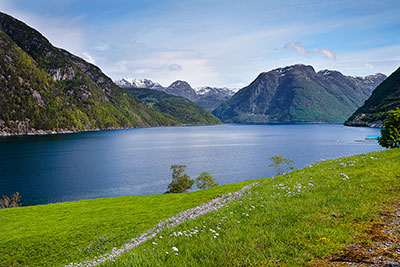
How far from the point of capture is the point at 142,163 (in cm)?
14062

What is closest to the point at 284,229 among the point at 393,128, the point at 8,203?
the point at 8,203

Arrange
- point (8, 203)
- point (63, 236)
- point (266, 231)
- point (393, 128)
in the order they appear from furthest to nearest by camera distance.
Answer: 1. point (393, 128)
2. point (8, 203)
3. point (63, 236)
4. point (266, 231)

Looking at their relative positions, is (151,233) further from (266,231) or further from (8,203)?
(8,203)

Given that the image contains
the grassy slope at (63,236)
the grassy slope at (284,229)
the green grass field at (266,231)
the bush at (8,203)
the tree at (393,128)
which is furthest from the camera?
the tree at (393,128)

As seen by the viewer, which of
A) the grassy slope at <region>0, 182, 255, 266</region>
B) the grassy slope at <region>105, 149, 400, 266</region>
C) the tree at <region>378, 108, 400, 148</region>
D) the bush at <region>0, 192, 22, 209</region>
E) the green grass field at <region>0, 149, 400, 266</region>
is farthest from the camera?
the tree at <region>378, 108, 400, 148</region>

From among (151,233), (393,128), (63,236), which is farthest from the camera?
(393,128)

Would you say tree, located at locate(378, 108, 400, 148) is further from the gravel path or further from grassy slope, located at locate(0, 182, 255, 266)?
grassy slope, located at locate(0, 182, 255, 266)

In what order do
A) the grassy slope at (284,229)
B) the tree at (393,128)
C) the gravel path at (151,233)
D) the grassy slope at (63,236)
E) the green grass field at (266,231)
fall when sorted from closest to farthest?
the grassy slope at (284,229) → the green grass field at (266,231) → the gravel path at (151,233) → the grassy slope at (63,236) → the tree at (393,128)

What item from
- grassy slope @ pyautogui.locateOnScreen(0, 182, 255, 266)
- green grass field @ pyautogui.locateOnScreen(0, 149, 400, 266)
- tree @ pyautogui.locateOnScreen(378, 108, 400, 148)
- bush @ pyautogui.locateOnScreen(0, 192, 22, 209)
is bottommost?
bush @ pyautogui.locateOnScreen(0, 192, 22, 209)

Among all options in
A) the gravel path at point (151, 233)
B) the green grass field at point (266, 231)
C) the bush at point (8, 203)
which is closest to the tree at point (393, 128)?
the green grass field at point (266, 231)

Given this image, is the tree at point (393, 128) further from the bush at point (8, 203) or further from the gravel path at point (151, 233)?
the bush at point (8, 203)

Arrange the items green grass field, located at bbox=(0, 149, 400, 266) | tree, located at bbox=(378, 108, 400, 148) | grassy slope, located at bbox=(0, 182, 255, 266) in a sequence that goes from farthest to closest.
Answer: tree, located at bbox=(378, 108, 400, 148) → grassy slope, located at bbox=(0, 182, 255, 266) → green grass field, located at bbox=(0, 149, 400, 266)

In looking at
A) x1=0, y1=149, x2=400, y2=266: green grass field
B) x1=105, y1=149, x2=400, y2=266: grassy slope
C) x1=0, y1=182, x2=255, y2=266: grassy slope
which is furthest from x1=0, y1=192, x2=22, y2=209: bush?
x1=105, y1=149, x2=400, y2=266: grassy slope

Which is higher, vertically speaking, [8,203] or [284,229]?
[284,229]
